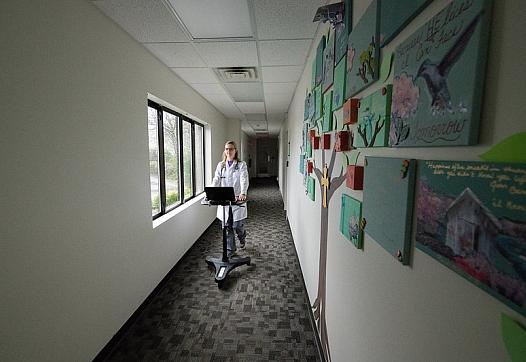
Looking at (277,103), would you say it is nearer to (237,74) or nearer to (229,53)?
(237,74)

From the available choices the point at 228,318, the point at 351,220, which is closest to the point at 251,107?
the point at 228,318

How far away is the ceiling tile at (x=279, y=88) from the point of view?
3.39m

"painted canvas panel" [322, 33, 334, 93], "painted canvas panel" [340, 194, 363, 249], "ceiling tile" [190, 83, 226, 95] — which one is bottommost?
"painted canvas panel" [340, 194, 363, 249]

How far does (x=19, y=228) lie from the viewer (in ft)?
3.72

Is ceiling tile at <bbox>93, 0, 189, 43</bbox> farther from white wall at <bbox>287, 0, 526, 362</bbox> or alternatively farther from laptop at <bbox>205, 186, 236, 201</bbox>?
laptop at <bbox>205, 186, 236, 201</bbox>

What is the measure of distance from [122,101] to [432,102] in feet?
6.79

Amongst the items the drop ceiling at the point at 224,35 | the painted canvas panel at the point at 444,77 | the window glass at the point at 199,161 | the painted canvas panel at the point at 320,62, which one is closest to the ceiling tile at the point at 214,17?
Answer: the drop ceiling at the point at 224,35

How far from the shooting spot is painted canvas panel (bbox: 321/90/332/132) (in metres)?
1.51

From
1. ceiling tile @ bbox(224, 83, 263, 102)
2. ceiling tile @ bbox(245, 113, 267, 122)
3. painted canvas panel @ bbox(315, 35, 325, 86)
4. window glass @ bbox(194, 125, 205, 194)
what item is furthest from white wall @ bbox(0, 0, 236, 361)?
ceiling tile @ bbox(245, 113, 267, 122)

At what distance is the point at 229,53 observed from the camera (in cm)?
233

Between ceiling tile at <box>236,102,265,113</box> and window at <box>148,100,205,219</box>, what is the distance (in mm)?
925

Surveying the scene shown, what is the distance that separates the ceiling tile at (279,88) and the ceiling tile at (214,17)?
1.47 meters

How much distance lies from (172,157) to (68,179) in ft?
6.55

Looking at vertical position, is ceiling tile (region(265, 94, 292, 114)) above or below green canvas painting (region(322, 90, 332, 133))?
above
